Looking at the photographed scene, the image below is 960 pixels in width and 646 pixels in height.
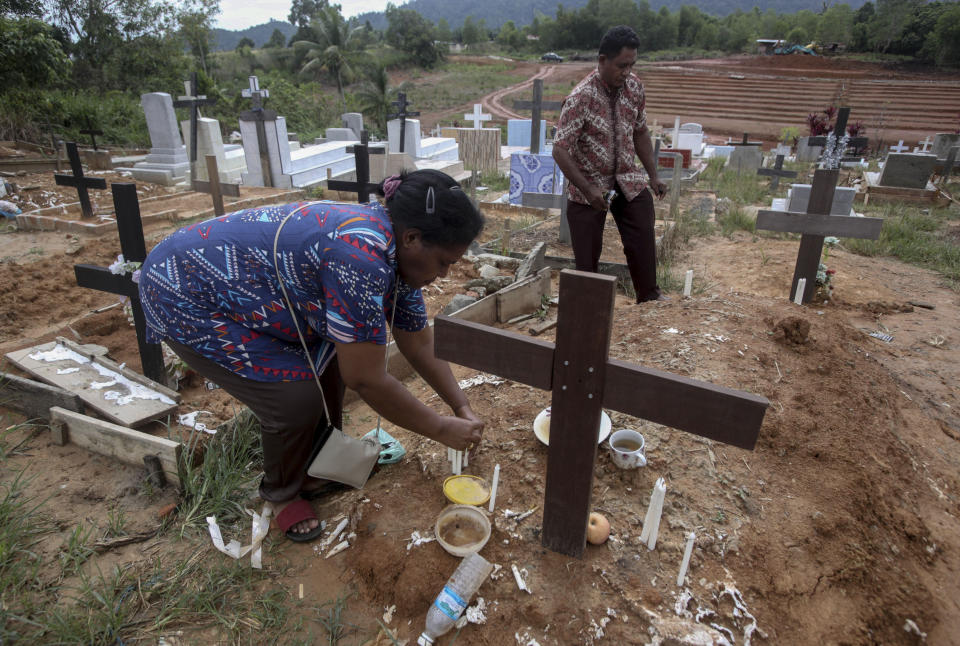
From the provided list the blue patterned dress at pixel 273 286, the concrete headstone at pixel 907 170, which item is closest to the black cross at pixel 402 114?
the concrete headstone at pixel 907 170

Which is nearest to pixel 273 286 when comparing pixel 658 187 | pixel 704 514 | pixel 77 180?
pixel 704 514

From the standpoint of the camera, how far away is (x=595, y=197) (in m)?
3.66

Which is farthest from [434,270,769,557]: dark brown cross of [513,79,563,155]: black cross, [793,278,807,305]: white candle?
[513,79,563,155]: black cross

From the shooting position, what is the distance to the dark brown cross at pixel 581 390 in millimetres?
1447

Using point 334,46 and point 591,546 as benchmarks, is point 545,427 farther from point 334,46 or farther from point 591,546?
point 334,46

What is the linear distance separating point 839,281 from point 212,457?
18.1 feet

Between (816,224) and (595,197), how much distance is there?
70.6 inches

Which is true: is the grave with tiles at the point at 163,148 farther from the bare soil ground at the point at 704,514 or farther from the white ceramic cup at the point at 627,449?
the white ceramic cup at the point at 627,449

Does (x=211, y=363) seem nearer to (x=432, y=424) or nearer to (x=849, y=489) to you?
(x=432, y=424)

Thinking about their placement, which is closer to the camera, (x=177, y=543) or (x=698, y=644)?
(x=698, y=644)

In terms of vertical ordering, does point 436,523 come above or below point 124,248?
below

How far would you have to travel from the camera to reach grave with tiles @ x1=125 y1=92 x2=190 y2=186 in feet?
35.1

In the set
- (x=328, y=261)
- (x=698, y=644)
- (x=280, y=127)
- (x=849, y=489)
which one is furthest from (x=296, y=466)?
(x=280, y=127)

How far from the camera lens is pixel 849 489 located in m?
2.14
